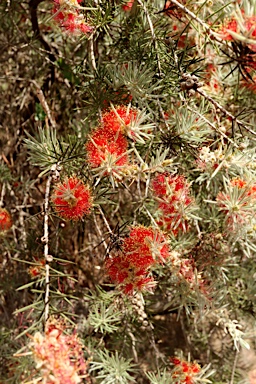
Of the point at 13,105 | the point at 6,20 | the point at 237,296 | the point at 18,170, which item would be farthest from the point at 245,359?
the point at 6,20

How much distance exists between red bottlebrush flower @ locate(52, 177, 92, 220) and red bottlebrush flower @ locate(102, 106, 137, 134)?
0.29 feet

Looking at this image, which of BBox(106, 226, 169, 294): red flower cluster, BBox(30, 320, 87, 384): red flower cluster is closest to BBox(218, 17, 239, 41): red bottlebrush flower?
BBox(106, 226, 169, 294): red flower cluster

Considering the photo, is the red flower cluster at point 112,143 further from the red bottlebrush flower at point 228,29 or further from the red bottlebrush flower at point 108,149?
the red bottlebrush flower at point 228,29

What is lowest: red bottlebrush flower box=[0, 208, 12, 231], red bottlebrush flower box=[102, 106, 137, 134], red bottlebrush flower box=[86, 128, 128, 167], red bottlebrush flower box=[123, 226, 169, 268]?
red bottlebrush flower box=[0, 208, 12, 231]

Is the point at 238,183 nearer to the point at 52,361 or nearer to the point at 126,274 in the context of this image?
the point at 126,274

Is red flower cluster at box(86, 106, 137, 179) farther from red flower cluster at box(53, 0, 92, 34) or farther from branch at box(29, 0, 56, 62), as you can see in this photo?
branch at box(29, 0, 56, 62)

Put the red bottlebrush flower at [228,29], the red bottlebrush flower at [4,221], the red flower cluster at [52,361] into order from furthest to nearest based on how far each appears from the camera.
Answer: the red bottlebrush flower at [4,221], the red bottlebrush flower at [228,29], the red flower cluster at [52,361]

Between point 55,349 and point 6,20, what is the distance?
816 mm

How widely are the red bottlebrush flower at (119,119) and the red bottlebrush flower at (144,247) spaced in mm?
141

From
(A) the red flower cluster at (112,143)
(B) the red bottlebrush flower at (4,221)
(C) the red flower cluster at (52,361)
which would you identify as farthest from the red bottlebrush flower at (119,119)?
(B) the red bottlebrush flower at (4,221)

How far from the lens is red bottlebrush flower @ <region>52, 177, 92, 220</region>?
0.67 m

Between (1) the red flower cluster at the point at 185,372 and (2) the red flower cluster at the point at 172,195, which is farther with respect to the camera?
(1) the red flower cluster at the point at 185,372

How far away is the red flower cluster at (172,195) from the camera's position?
676 millimetres

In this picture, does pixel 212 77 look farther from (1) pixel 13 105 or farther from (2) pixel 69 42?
(1) pixel 13 105
